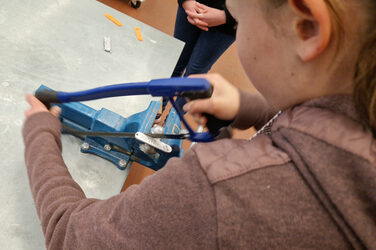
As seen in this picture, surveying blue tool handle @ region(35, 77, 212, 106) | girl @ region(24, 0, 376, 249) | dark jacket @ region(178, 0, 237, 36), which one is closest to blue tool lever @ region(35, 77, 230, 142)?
blue tool handle @ region(35, 77, 212, 106)

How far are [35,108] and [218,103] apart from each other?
0.37m

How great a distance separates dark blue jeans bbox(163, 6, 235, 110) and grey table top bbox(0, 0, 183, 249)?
171 mm

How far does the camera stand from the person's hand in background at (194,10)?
100 cm

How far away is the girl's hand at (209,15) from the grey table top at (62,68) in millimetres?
135

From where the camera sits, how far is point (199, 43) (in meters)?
1.13

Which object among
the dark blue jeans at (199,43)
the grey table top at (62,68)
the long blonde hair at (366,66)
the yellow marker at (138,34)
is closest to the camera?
the long blonde hair at (366,66)

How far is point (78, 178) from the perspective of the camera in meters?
0.59

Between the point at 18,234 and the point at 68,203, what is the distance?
0.58 ft

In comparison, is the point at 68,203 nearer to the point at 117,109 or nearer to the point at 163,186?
the point at 163,186

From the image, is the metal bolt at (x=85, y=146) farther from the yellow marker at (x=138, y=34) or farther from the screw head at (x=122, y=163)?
the yellow marker at (x=138, y=34)

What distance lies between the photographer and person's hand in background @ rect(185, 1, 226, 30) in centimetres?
98

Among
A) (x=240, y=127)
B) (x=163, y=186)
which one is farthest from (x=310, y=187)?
(x=240, y=127)

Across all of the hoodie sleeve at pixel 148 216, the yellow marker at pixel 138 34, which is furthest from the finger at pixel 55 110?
the yellow marker at pixel 138 34

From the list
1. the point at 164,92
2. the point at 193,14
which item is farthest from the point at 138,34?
the point at 164,92
